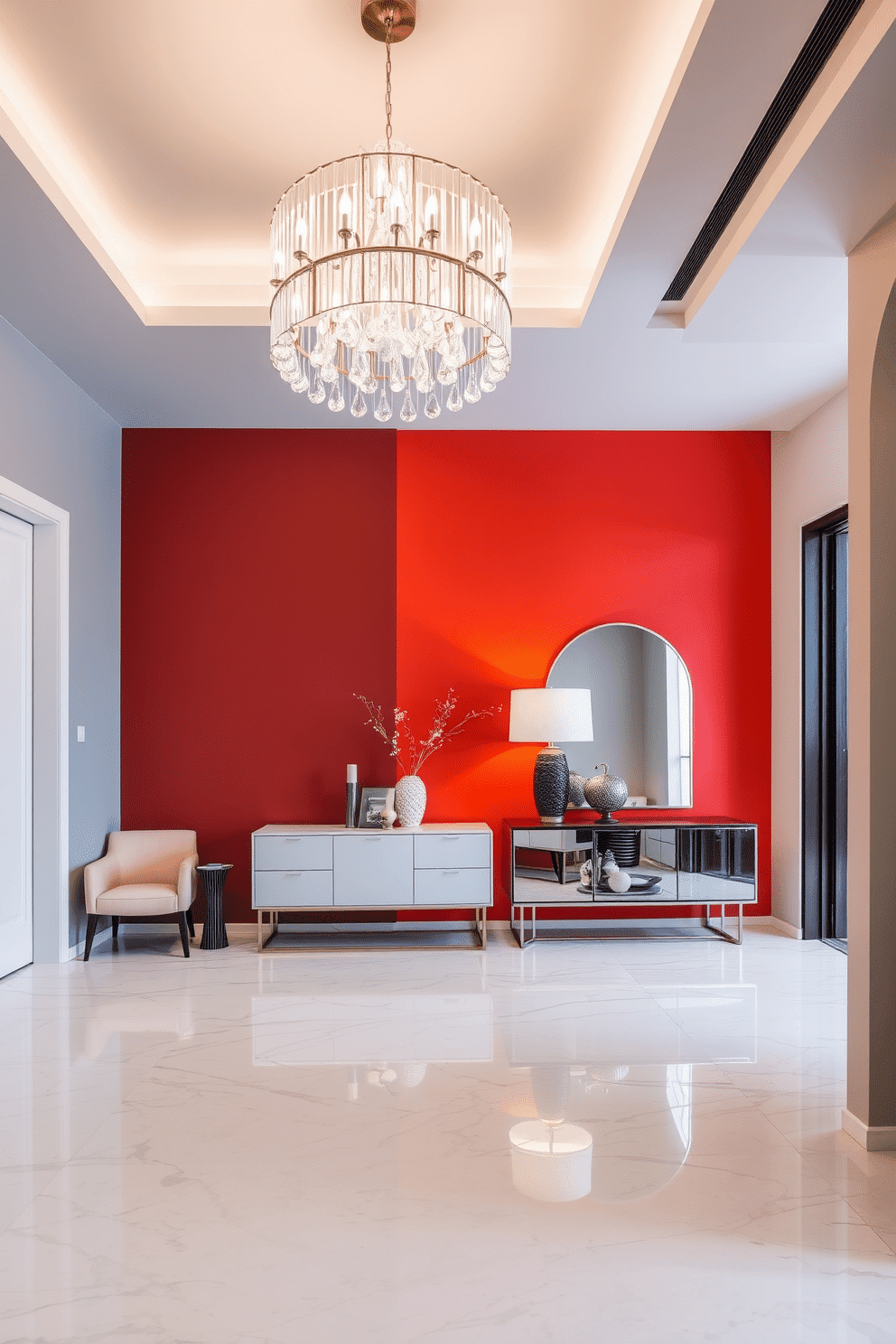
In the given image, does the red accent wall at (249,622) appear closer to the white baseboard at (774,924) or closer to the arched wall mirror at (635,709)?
the arched wall mirror at (635,709)

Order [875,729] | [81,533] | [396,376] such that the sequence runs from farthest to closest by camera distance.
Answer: [81,533] → [396,376] → [875,729]

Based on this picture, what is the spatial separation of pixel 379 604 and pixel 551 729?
1.28 m

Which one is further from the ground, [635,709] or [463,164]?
[463,164]

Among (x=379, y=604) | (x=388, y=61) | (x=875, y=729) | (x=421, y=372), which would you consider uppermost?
(x=388, y=61)

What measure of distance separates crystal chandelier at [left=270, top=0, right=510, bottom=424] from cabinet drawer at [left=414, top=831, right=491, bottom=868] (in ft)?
9.12

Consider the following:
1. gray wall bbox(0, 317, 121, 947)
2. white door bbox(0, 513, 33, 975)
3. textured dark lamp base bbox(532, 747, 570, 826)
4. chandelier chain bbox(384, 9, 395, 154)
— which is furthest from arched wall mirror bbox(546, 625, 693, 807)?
chandelier chain bbox(384, 9, 395, 154)

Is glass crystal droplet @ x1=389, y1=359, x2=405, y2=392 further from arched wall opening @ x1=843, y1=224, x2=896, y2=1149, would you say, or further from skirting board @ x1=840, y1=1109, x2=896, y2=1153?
skirting board @ x1=840, y1=1109, x2=896, y2=1153

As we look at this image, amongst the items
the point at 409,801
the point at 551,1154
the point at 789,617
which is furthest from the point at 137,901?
the point at 789,617

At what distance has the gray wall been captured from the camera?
4270mm

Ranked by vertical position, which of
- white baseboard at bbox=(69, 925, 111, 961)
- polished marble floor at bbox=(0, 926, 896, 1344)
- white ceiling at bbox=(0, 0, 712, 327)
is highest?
white ceiling at bbox=(0, 0, 712, 327)

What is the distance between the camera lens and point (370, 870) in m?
5.05

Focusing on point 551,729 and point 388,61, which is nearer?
point 388,61

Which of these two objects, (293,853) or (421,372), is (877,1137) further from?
(293,853)

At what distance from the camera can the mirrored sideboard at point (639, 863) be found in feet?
17.1
